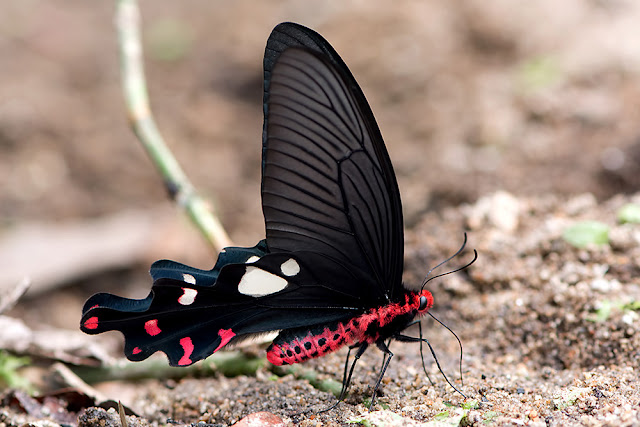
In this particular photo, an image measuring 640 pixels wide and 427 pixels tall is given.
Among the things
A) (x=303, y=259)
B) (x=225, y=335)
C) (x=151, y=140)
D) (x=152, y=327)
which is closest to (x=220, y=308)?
(x=225, y=335)

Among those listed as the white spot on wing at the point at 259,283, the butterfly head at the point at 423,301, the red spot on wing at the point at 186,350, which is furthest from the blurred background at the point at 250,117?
the red spot on wing at the point at 186,350

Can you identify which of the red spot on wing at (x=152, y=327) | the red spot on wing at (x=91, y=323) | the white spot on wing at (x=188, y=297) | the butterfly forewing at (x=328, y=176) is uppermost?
the butterfly forewing at (x=328, y=176)

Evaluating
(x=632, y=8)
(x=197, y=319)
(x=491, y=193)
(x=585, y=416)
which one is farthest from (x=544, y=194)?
(x=632, y=8)

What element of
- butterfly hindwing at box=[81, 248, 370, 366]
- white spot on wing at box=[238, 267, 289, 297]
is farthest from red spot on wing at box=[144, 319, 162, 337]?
white spot on wing at box=[238, 267, 289, 297]

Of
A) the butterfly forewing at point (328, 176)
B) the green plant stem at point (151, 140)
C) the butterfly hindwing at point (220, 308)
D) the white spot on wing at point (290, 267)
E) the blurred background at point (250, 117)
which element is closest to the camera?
the butterfly forewing at point (328, 176)

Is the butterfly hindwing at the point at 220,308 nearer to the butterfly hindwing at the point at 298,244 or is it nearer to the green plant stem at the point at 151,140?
the butterfly hindwing at the point at 298,244

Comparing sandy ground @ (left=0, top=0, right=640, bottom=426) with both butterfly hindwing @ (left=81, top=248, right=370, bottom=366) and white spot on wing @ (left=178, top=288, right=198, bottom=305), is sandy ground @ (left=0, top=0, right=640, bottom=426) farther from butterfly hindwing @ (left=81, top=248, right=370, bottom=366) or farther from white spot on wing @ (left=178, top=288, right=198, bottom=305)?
white spot on wing @ (left=178, top=288, right=198, bottom=305)

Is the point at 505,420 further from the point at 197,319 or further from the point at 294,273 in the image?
the point at 197,319
